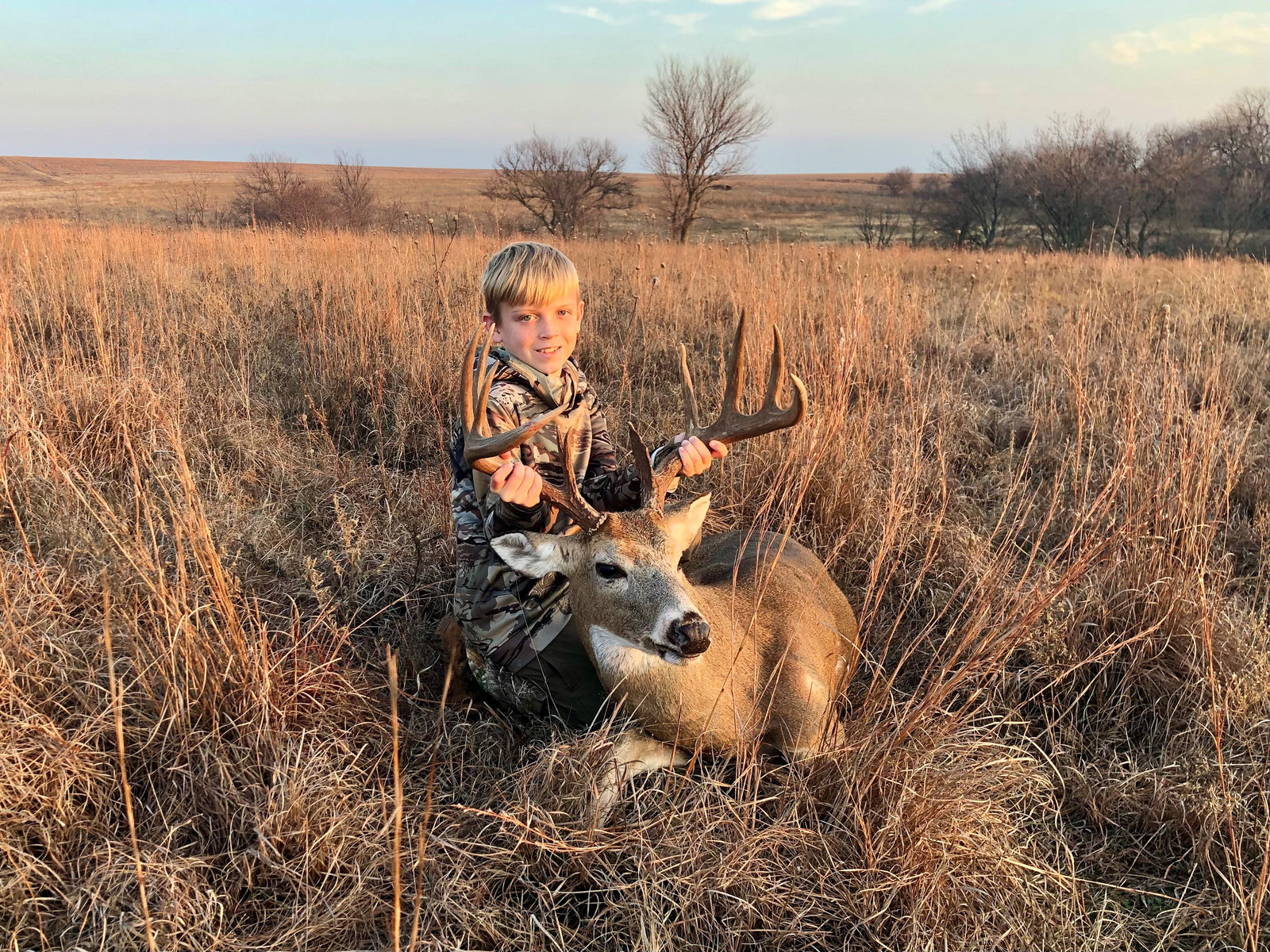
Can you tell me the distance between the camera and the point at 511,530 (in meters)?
2.70

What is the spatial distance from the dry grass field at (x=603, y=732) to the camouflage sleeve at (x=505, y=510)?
60cm

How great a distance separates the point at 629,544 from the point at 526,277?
1.05 metres

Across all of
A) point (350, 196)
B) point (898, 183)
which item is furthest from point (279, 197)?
point (898, 183)

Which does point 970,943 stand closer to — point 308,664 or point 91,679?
point 308,664

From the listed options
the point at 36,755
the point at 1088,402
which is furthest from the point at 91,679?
the point at 1088,402

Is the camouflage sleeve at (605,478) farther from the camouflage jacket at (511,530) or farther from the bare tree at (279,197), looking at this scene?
the bare tree at (279,197)

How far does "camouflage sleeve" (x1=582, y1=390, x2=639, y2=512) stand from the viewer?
109 inches

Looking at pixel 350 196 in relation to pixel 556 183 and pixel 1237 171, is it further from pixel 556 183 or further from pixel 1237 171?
pixel 1237 171

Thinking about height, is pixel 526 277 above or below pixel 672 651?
above

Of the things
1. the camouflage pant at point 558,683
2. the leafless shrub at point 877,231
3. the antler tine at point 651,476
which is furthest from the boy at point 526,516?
the leafless shrub at point 877,231

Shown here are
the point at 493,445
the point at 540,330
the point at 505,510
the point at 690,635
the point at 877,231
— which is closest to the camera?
the point at 690,635

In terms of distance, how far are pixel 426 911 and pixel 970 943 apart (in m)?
1.29

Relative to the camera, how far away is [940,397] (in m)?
4.65

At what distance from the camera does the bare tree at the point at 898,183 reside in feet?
175
